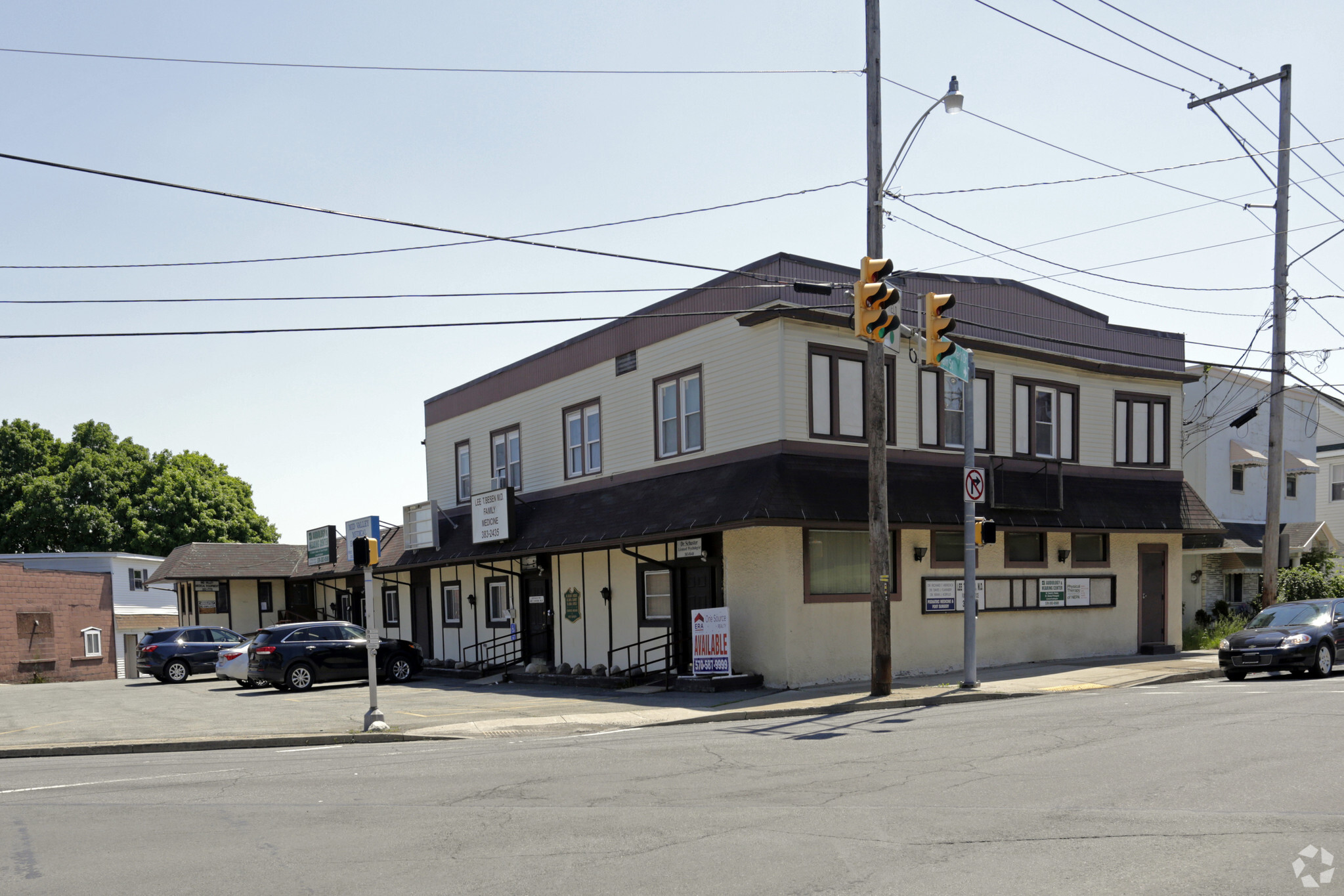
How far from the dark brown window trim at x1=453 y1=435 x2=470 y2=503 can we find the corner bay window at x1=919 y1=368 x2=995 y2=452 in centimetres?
1415

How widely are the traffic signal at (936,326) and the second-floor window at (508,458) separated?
14.7 m

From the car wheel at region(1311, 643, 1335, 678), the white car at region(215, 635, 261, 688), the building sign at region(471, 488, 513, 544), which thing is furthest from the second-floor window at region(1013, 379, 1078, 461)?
the white car at region(215, 635, 261, 688)

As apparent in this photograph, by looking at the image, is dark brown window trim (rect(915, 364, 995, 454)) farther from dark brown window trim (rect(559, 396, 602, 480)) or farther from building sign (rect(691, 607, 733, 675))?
dark brown window trim (rect(559, 396, 602, 480))

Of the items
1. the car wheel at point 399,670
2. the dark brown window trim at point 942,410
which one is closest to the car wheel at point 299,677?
the car wheel at point 399,670

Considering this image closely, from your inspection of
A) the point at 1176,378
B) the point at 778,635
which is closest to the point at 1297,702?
the point at 778,635

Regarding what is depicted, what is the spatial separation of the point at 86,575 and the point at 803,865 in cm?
4295

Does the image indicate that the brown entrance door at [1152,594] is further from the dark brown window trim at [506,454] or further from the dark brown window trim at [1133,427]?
the dark brown window trim at [506,454]

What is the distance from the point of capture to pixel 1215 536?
1140 inches

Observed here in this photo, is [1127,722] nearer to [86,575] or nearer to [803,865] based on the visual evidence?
[803,865]

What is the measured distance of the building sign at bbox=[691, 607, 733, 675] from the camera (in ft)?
64.5

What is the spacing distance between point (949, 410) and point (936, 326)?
23.4 ft

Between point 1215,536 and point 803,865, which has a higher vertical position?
point 1215,536

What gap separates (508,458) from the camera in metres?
29.8

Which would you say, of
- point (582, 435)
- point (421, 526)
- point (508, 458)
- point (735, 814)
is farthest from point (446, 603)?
point (735, 814)
